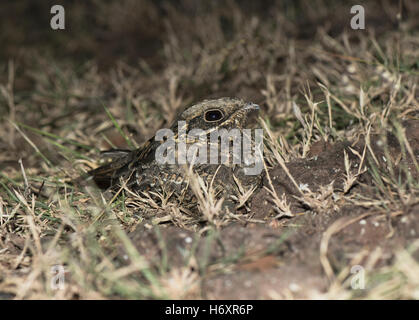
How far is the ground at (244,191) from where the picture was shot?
2.12 meters

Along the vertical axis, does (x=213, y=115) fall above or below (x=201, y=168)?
above

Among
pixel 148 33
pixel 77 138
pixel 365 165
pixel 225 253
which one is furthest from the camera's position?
pixel 148 33

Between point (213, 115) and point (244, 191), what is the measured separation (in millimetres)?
497

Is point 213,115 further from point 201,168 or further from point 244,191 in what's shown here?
point 244,191

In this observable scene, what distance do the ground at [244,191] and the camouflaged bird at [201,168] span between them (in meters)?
0.08

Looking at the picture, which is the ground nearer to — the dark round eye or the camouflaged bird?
the camouflaged bird

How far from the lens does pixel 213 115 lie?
290cm

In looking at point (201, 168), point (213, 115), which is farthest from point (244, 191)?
point (213, 115)

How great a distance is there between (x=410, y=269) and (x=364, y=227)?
524 millimetres

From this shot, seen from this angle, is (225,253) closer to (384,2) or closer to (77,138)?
(77,138)

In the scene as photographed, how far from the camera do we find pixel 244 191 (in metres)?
2.86

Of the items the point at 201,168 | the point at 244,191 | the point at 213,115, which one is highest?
the point at 213,115

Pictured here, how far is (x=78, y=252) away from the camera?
2424mm

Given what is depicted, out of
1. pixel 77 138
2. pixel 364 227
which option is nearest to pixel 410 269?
pixel 364 227
